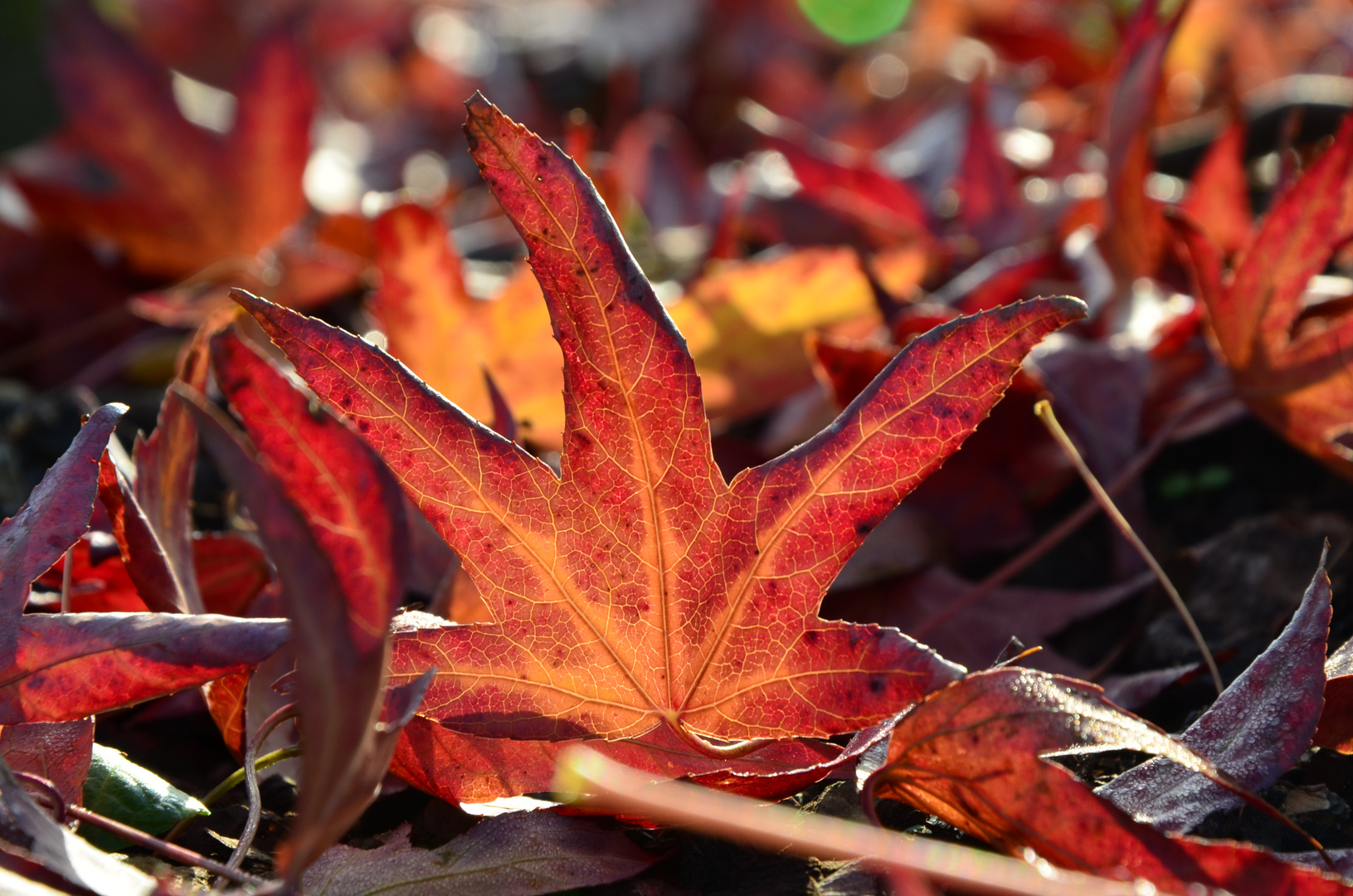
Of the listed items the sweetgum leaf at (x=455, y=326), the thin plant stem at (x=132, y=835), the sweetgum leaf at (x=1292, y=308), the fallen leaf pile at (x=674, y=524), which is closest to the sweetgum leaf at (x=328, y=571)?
the fallen leaf pile at (x=674, y=524)

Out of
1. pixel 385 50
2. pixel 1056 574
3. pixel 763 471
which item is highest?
pixel 385 50

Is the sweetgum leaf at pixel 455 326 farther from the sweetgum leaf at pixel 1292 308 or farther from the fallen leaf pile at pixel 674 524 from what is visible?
the sweetgum leaf at pixel 1292 308

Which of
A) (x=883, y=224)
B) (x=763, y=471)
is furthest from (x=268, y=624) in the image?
(x=883, y=224)

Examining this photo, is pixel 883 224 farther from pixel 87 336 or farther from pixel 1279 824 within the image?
pixel 87 336

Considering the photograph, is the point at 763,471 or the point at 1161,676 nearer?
the point at 763,471

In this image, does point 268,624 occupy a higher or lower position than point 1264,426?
higher

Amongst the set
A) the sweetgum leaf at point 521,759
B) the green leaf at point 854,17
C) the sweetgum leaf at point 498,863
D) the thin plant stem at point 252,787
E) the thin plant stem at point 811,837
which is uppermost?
the green leaf at point 854,17
